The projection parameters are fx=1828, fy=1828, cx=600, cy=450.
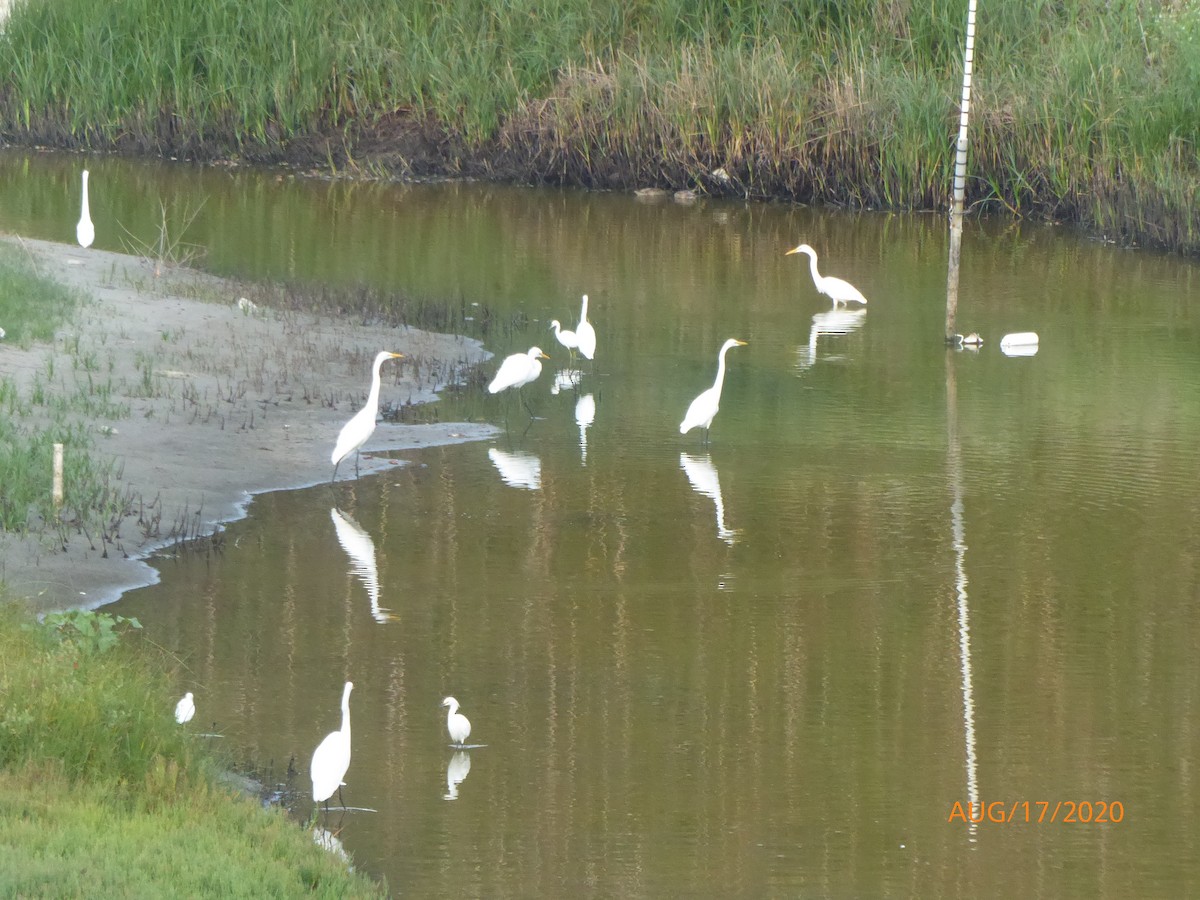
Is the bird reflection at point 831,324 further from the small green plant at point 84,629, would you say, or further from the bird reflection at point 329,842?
the bird reflection at point 329,842

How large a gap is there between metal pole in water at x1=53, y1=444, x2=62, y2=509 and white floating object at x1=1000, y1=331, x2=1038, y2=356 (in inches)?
387

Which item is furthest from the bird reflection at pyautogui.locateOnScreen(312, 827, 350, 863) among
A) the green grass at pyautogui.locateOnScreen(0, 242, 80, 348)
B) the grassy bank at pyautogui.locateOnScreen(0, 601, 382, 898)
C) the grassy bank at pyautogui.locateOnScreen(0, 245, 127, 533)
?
Result: the green grass at pyautogui.locateOnScreen(0, 242, 80, 348)

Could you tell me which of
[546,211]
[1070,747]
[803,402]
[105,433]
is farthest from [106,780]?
[546,211]

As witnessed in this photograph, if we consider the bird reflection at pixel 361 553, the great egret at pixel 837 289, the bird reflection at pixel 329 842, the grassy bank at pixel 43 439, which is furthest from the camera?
the great egret at pixel 837 289

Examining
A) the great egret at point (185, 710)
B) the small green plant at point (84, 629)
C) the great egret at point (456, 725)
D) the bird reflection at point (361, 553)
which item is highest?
the small green plant at point (84, 629)

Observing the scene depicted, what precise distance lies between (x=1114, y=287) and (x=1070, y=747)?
45.4 ft

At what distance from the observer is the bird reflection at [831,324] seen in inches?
676

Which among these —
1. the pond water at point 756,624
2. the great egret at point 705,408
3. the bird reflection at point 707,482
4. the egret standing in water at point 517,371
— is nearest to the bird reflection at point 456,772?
the pond water at point 756,624

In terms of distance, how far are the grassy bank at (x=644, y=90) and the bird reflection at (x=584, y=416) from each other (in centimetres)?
1152

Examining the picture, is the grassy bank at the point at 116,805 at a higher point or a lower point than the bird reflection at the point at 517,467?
higher

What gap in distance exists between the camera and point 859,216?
26.3m

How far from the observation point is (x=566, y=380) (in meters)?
15.6

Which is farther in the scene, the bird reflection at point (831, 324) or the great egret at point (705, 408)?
the bird reflection at point (831, 324)

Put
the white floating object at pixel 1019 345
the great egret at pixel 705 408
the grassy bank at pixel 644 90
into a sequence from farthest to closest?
the grassy bank at pixel 644 90 → the white floating object at pixel 1019 345 → the great egret at pixel 705 408
